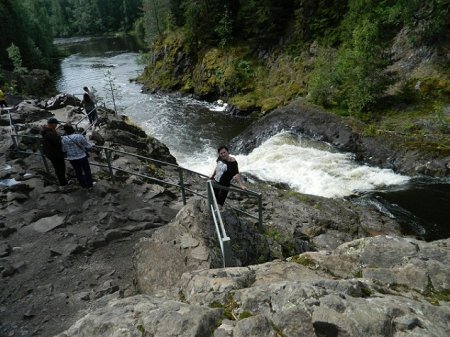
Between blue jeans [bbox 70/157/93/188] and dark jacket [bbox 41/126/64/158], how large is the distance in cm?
53

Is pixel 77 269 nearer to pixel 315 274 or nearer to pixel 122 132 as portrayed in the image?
pixel 315 274

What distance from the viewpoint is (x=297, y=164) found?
67.8ft

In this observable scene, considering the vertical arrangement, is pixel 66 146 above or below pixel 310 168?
above

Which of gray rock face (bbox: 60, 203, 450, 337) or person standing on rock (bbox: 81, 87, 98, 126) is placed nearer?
gray rock face (bbox: 60, 203, 450, 337)

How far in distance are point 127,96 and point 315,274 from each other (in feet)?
146

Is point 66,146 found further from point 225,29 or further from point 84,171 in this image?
point 225,29

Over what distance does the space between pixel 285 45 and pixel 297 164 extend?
22.6 m

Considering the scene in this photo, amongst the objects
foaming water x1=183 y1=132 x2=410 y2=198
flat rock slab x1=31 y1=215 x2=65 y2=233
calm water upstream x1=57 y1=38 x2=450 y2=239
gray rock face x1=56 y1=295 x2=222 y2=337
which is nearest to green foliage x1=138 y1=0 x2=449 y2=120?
calm water upstream x1=57 y1=38 x2=450 y2=239

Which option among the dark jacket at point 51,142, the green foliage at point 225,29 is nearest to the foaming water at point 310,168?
the dark jacket at point 51,142

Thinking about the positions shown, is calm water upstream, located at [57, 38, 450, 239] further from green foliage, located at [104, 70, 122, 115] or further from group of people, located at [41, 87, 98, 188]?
group of people, located at [41, 87, 98, 188]

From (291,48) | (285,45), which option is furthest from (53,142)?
(285,45)

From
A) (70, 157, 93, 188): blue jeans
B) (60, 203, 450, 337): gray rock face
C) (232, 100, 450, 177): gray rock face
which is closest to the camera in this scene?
(60, 203, 450, 337): gray rock face

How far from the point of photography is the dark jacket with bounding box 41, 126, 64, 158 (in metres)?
10.7

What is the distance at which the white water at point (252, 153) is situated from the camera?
1847 centimetres
